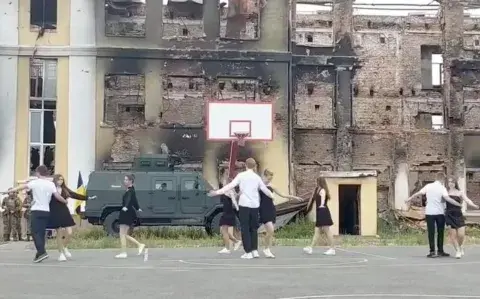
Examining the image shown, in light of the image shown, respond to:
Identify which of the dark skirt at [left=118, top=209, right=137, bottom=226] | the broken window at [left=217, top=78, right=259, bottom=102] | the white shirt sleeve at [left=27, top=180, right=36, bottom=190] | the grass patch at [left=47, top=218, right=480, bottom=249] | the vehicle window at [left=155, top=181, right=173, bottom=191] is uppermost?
the broken window at [left=217, top=78, right=259, bottom=102]

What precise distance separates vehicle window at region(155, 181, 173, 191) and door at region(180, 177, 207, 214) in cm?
41

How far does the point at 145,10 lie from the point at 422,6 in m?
14.4

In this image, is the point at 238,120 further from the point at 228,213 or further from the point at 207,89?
the point at 228,213

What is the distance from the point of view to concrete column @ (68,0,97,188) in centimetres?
3281

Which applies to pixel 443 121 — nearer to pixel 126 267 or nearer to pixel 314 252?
pixel 314 252

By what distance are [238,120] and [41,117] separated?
28.4 feet

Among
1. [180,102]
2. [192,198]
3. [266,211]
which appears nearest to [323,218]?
[266,211]

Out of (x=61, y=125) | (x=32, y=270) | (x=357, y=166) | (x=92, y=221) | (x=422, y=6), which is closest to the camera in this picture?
(x=32, y=270)

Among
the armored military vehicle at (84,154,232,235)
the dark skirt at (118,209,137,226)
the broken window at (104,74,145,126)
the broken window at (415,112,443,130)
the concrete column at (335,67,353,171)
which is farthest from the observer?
the broken window at (415,112,443,130)

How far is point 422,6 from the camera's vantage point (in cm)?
3934

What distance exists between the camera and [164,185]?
28609 millimetres

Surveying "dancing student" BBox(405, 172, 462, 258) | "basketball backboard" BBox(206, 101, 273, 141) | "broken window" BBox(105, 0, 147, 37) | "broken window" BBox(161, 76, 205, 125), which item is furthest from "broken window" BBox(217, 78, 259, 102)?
"dancing student" BBox(405, 172, 462, 258)

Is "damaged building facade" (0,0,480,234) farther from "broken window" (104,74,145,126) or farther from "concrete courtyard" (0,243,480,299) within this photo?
"concrete courtyard" (0,243,480,299)

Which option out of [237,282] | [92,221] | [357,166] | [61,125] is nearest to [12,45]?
[61,125]
